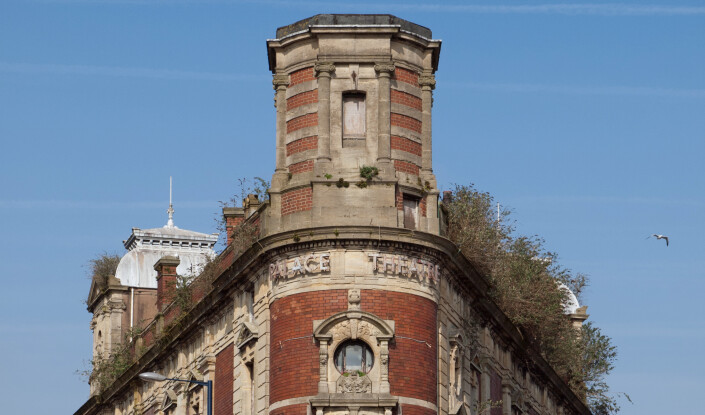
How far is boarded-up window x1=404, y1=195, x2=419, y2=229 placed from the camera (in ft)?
139

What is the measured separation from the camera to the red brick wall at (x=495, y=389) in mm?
49250

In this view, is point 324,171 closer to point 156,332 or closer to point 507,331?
point 507,331

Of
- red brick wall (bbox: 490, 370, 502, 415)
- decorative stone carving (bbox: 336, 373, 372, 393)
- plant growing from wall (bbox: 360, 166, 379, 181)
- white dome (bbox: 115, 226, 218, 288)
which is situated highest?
white dome (bbox: 115, 226, 218, 288)

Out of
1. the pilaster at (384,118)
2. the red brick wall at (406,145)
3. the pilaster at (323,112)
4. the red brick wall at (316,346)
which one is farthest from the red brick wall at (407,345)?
the red brick wall at (406,145)

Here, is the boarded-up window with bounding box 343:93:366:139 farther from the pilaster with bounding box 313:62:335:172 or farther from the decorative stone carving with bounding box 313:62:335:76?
the decorative stone carving with bounding box 313:62:335:76

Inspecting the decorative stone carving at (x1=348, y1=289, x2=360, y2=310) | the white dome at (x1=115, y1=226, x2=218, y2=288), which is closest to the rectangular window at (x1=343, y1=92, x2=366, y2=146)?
the decorative stone carving at (x1=348, y1=289, x2=360, y2=310)

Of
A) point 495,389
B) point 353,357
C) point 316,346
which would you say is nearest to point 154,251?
point 495,389

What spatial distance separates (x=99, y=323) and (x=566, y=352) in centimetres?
1969

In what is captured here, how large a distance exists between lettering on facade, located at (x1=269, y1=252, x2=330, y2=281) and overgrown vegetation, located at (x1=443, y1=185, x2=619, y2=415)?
537cm

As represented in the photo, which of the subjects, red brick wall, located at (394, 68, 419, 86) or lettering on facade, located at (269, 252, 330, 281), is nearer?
lettering on facade, located at (269, 252, 330, 281)

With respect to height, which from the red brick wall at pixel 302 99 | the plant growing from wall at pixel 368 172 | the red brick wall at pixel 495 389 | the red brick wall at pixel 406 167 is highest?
the red brick wall at pixel 302 99

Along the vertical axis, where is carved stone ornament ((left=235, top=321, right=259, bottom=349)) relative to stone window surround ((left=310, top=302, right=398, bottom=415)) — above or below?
above

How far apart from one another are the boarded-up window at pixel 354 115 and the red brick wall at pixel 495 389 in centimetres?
1046

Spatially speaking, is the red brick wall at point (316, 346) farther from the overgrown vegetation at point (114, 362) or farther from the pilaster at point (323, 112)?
the overgrown vegetation at point (114, 362)
